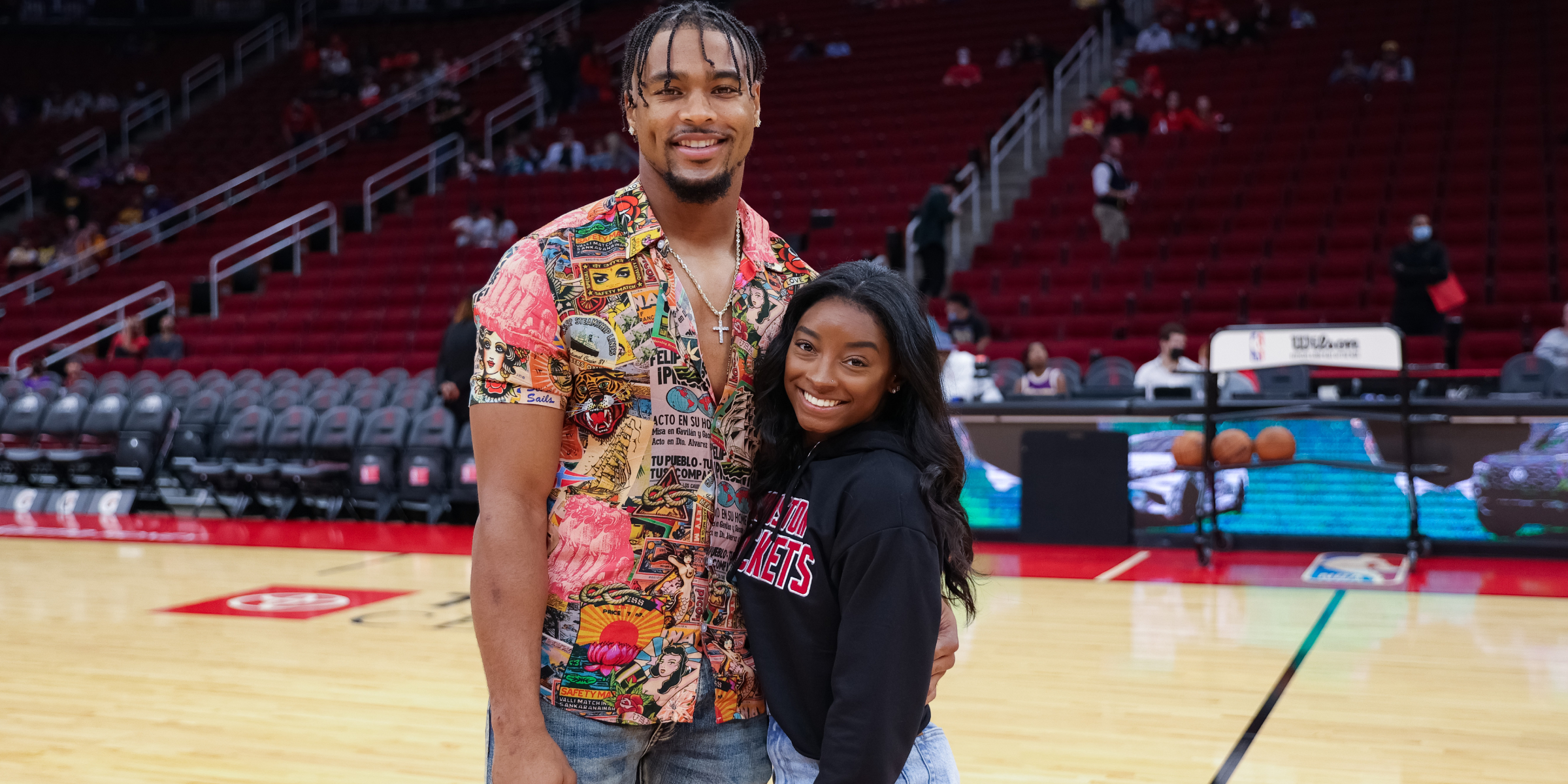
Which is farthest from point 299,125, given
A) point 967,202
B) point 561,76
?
point 967,202

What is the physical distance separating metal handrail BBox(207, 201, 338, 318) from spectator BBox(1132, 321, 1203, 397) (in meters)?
9.88

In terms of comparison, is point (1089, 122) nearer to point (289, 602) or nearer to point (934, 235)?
point (934, 235)

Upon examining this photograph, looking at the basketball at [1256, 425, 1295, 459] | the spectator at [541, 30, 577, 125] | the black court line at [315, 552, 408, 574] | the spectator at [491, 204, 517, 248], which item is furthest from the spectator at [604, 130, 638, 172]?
the basketball at [1256, 425, 1295, 459]

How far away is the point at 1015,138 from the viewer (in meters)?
13.8

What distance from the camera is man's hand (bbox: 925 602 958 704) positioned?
1585mm

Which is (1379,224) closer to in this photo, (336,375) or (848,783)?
(336,375)

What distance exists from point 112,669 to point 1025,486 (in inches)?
180

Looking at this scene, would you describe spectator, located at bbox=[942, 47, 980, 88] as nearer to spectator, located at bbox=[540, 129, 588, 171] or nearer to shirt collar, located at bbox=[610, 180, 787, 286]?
spectator, located at bbox=[540, 129, 588, 171]

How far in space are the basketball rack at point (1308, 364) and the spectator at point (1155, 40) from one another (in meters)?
8.87

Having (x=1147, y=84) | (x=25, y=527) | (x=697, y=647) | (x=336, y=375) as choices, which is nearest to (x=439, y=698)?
(x=697, y=647)

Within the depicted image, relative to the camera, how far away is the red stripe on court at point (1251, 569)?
581cm

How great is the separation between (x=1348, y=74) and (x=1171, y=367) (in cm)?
597

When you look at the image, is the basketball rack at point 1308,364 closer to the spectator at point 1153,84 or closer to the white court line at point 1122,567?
the white court line at point 1122,567

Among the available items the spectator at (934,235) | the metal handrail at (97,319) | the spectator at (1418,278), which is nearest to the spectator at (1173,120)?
the spectator at (934,235)
